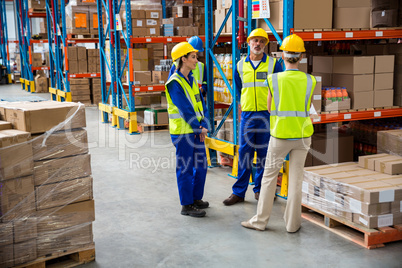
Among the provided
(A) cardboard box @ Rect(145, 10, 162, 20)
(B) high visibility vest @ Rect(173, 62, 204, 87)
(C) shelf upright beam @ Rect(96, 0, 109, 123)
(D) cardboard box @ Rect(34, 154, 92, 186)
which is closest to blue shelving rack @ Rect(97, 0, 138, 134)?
(C) shelf upright beam @ Rect(96, 0, 109, 123)

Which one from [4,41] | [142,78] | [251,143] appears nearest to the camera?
[251,143]

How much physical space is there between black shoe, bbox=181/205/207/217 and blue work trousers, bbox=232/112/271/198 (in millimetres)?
678

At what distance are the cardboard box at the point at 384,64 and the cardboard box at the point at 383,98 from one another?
0.28 metres

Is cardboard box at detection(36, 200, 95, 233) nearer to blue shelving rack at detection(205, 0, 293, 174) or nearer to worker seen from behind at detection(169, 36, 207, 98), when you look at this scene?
blue shelving rack at detection(205, 0, 293, 174)

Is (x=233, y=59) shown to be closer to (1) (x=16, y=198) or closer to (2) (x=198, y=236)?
(2) (x=198, y=236)

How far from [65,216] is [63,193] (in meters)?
0.21

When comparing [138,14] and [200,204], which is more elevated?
[138,14]

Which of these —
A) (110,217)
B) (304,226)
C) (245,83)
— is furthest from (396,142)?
(110,217)

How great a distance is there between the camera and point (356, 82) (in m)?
6.10

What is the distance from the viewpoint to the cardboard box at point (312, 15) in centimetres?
552

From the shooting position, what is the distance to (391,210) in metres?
4.56

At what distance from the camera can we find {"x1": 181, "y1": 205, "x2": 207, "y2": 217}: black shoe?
5383 millimetres

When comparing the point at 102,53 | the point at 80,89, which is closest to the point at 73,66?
the point at 80,89

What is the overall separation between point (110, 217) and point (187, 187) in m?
1.01
